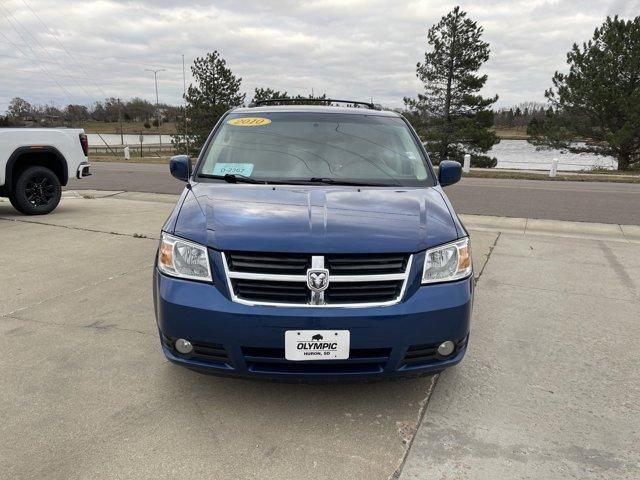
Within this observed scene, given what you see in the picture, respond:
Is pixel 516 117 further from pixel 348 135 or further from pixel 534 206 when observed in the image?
pixel 348 135

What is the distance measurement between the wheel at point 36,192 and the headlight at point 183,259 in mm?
6874

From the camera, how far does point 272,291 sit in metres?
2.59

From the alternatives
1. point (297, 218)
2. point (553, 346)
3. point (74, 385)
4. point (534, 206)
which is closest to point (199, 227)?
point (297, 218)

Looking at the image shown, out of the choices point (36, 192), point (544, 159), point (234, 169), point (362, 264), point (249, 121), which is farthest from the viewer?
point (544, 159)

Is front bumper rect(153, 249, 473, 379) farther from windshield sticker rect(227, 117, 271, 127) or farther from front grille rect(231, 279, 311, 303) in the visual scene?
windshield sticker rect(227, 117, 271, 127)

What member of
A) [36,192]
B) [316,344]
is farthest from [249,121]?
[36,192]

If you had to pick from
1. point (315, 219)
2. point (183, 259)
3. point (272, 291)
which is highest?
point (315, 219)

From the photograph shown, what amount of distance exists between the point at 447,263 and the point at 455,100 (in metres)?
36.4

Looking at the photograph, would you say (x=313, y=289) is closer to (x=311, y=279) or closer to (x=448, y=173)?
(x=311, y=279)

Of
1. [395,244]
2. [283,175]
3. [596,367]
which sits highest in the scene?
[283,175]

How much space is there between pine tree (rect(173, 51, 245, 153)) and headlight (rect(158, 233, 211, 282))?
3923cm

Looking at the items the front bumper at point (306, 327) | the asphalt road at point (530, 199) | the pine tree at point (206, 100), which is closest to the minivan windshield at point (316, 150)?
the front bumper at point (306, 327)

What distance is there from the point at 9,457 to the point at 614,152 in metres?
35.1

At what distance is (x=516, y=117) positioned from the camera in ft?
224
